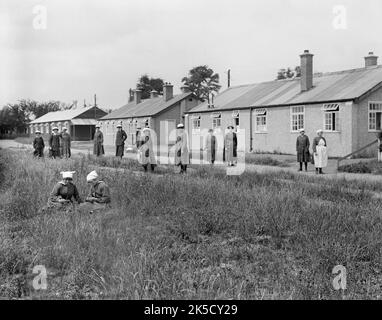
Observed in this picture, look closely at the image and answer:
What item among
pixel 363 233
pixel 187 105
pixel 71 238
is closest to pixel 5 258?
pixel 71 238

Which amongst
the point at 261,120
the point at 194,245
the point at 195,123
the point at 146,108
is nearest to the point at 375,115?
the point at 261,120

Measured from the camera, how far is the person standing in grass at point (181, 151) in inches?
690

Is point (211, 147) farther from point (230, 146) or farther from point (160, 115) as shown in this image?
point (160, 115)

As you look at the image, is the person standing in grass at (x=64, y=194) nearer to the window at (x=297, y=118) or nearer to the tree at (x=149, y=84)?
the window at (x=297, y=118)

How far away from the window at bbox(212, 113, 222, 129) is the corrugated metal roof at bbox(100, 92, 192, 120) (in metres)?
10.6

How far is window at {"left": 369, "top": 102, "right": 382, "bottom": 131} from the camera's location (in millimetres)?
26609

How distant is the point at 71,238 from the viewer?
7.17m

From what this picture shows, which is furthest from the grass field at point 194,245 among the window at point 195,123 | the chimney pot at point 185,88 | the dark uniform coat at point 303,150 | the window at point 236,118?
the chimney pot at point 185,88

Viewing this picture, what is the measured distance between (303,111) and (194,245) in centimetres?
2302

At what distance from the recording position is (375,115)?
26.8 metres

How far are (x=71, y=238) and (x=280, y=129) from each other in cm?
2482

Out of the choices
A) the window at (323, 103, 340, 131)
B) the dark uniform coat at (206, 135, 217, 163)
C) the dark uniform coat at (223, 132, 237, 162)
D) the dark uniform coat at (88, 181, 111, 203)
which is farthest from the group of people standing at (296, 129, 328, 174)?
the dark uniform coat at (88, 181, 111, 203)

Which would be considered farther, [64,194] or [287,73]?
[287,73]
